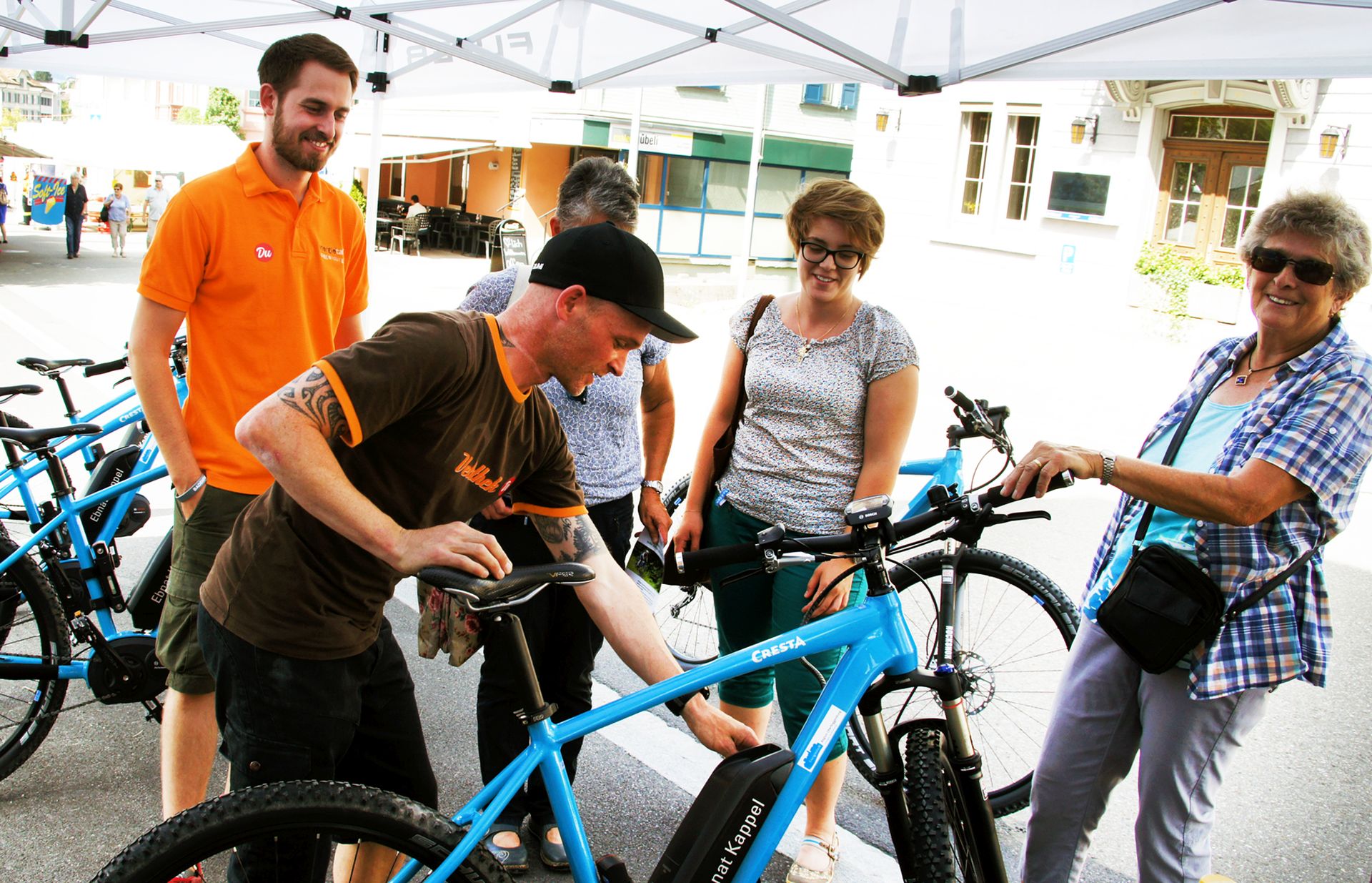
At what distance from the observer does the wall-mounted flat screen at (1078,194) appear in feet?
51.3

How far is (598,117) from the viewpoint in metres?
28.2

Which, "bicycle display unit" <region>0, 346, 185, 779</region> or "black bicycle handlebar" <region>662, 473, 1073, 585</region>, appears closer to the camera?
"black bicycle handlebar" <region>662, 473, 1073, 585</region>

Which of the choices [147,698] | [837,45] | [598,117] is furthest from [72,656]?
[598,117]

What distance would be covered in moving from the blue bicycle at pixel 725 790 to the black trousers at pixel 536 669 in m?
0.76

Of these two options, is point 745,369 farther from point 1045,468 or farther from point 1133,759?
point 1133,759

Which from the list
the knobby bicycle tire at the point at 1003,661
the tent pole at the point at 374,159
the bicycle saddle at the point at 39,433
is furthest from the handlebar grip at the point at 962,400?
the tent pole at the point at 374,159

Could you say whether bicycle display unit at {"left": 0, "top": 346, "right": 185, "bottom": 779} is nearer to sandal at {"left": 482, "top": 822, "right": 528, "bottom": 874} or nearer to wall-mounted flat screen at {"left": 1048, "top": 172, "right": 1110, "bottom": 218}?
sandal at {"left": 482, "top": 822, "right": 528, "bottom": 874}

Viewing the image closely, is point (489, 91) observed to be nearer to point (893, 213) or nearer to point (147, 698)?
point (147, 698)

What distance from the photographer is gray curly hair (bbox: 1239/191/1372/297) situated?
233 cm

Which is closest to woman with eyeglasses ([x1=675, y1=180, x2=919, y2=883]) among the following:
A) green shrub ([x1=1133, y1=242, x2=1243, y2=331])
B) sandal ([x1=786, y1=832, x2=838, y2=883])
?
sandal ([x1=786, y1=832, x2=838, y2=883])

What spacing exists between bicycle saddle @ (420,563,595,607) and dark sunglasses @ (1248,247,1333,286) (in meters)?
1.72

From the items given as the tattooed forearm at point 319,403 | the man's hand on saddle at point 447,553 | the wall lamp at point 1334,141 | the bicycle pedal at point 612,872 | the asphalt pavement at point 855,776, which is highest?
the wall lamp at point 1334,141

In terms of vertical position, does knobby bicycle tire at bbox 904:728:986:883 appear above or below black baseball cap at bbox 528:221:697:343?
below

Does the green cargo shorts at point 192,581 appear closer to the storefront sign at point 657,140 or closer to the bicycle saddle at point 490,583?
the bicycle saddle at point 490,583
